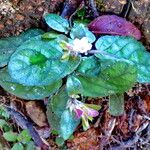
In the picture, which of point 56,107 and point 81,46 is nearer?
point 81,46

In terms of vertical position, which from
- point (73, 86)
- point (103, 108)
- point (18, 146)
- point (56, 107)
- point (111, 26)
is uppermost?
point (111, 26)

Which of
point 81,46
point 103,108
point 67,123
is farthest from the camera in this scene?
point 103,108

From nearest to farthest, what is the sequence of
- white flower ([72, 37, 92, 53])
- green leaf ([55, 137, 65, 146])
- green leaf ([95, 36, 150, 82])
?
white flower ([72, 37, 92, 53]) → green leaf ([95, 36, 150, 82]) → green leaf ([55, 137, 65, 146])

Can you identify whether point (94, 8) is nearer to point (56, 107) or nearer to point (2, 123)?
point (56, 107)

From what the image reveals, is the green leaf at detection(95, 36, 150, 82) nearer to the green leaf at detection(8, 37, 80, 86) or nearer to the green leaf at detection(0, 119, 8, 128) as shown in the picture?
the green leaf at detection(8, 37, 80, 86)

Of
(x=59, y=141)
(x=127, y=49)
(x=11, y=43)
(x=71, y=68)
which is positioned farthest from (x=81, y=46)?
(x=59, y=141)

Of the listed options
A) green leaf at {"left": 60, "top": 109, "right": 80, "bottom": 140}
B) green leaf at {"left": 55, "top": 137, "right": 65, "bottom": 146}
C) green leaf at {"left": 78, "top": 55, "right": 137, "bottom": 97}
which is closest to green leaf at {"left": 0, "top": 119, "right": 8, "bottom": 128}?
green leaf at {"left": 55, "top": 137, "right": 65, "bottom": 146}

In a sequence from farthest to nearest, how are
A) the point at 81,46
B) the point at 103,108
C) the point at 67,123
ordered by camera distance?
Answer: the point at 103,108 < the point at 67,123 < the point at 81,46
